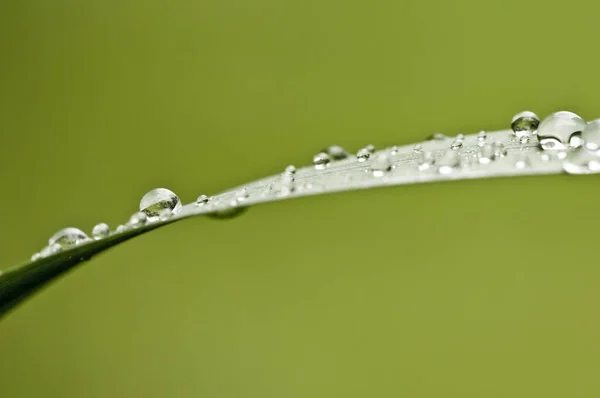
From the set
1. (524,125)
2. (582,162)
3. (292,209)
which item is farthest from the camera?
(292,209)

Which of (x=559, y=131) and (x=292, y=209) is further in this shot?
(x=292, y=209)

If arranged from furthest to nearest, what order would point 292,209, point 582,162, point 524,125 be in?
point 292,209 → point 524,125 → point 582,162

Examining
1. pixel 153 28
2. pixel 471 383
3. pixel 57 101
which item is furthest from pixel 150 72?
pixel 471 383

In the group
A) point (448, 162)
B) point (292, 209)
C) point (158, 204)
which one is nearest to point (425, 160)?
point (448, 162)

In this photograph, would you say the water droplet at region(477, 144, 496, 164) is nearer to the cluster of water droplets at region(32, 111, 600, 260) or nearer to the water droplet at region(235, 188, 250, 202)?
the cluster of water droplets at region(32, 111, 600, 260)

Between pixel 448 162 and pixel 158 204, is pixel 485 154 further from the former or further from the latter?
pixel 158 204

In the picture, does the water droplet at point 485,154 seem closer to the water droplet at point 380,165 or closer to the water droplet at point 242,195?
the water droplet at point 380,165

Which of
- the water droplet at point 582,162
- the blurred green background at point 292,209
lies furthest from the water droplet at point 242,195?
the blurred green background at point 292,209

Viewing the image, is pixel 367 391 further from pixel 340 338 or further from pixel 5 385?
pixel 5 385
